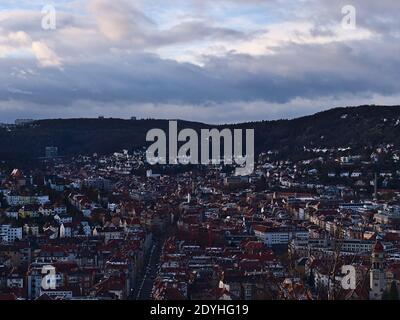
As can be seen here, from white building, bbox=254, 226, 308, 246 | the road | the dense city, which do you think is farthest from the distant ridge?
the road

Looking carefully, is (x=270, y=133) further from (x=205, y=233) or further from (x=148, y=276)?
(x=148, y=276)

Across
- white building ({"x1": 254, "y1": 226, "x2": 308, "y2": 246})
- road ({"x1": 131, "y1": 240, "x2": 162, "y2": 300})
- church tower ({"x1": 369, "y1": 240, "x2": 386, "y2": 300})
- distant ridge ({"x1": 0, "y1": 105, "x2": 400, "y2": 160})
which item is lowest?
road ({"x1": 131, "y1": 240, "x2": 162, "y2": 300})

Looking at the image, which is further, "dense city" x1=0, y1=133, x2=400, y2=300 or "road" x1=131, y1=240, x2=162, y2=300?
"road" x1=131, y1=240, x2=162, y2=300

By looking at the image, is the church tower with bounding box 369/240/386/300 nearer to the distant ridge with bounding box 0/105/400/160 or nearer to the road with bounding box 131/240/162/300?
the road with bounding box 131/240/162/300

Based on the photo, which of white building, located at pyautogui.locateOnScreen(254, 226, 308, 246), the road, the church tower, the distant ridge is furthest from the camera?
the distant ridge

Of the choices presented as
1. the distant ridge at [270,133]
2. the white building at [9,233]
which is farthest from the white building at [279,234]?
the distant ridge at [270,133]

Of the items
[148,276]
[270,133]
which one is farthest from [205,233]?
[270,133]
